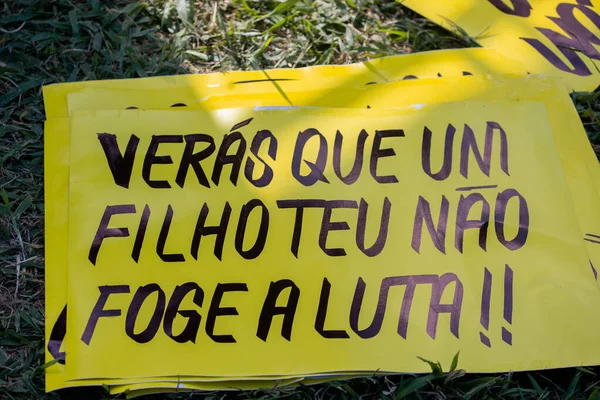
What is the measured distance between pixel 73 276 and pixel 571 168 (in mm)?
1037

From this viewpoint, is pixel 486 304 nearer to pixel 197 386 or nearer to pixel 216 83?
pixel 197 386

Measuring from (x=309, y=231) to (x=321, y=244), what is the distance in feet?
0.11

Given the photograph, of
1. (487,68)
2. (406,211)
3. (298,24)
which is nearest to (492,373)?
(406,211)

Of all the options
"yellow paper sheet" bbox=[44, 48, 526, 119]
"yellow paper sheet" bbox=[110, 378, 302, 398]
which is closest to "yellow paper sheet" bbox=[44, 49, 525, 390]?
"yellow paper sheet" bbox=[44, 48, 526, 119]

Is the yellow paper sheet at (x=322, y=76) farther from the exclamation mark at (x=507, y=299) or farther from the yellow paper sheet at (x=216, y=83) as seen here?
the exclamation mark at (x=507, y=299)

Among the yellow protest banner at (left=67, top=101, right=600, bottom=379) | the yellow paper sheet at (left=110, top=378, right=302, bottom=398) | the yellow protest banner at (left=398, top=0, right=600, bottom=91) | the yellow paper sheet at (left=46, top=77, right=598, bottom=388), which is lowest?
the yellow paper sheet at (left=110, top=378, right=302, bottom=398)

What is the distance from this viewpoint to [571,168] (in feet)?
4.44

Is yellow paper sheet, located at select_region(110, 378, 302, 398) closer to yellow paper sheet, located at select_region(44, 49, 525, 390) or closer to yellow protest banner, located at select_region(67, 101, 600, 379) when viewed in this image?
yellow protest banner, located at select_region(67, 101, 600, 379)

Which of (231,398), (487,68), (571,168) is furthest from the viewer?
(487,68)

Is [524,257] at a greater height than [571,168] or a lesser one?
lesser

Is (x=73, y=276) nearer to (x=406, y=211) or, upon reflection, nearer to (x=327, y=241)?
(x=327, y=241)

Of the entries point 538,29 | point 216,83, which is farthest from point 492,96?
point 216,83

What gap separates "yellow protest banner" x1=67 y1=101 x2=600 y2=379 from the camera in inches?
45.3

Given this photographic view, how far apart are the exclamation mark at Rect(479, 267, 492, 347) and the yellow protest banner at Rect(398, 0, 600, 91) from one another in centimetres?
57
